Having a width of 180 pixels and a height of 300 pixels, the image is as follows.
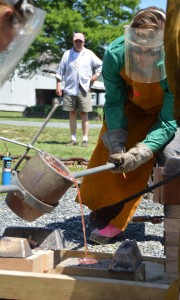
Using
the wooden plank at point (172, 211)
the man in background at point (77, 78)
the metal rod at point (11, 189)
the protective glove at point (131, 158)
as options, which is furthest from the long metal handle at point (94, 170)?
the man in background at point (77, 78)

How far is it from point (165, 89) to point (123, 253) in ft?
4.45

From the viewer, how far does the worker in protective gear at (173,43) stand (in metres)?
2.12

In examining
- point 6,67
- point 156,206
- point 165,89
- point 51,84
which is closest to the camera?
point 6,67

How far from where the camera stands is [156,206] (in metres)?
5.56

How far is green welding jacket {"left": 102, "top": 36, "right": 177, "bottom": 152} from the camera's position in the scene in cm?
394

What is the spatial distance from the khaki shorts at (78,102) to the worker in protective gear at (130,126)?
17.3 feet

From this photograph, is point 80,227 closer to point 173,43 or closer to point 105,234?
point 105,234

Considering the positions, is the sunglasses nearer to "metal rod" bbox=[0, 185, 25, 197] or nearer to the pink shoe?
"metal rod" bbox=[0, 185, 25, 197]

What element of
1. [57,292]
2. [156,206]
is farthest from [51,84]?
[57,292]

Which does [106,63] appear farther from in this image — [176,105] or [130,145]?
[176,105]

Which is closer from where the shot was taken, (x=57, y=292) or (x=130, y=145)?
(x=57, y=292)

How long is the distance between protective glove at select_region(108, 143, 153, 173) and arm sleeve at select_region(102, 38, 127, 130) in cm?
32

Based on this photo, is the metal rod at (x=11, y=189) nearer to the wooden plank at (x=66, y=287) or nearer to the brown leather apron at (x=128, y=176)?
the wooden plank at (x=66, y=287)

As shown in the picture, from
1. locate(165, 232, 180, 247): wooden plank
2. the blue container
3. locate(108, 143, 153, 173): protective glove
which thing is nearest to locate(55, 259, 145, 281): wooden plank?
locate(165, 232, 180, 247): wooden plank
